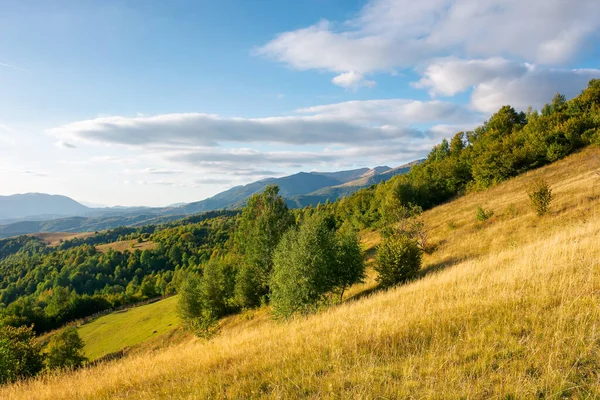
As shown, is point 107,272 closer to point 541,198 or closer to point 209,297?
point 209,297

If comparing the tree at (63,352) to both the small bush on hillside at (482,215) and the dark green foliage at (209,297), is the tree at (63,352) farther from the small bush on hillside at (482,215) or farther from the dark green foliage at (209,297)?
the small bush on hillside at (482,215)

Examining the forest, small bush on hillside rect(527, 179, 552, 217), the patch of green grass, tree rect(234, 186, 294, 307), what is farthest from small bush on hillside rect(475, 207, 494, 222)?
the patch of green grass

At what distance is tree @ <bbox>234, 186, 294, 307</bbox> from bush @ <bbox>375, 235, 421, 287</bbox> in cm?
2156

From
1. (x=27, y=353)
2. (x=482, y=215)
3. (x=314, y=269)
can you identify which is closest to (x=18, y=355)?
(x=27, y=353)

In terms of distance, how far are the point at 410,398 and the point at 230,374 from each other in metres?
4.00

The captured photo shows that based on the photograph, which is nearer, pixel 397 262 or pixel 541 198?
pixel 397 262

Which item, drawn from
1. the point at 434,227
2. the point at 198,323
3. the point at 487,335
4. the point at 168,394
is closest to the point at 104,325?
the point at 198,323

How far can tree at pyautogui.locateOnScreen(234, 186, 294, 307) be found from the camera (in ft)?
143

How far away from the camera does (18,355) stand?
1158 inches

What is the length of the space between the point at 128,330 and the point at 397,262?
60448 millimetres

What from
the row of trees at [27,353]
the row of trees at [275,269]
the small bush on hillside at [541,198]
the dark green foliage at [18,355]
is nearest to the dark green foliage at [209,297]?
the row of trees at [275,269]

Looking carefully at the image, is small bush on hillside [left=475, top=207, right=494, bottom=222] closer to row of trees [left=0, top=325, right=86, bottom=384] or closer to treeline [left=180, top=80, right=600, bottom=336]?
treeline [left=180, top=80, right=600, bottom=336]

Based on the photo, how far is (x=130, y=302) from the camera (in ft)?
352

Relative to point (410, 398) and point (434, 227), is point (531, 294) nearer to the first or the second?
point (410, 398)
